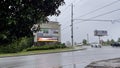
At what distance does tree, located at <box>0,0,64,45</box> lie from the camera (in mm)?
6965

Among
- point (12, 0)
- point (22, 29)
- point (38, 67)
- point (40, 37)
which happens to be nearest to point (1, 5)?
point (12, 0)

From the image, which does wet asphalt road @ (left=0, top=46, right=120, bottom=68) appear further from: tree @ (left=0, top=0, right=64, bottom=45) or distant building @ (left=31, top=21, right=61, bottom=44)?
distant building @ (left=31, top=21, right=61, bottom=44)

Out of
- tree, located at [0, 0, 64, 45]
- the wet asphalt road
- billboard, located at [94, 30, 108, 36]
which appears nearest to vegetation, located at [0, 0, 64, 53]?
tree, located at [0, 0, 64, 45]

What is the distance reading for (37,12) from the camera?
7.38m

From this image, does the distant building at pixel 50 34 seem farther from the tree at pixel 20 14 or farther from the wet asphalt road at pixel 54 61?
the tree at pixel 20 14

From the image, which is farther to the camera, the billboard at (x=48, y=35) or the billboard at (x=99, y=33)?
the billboard at (x=99, y=33)

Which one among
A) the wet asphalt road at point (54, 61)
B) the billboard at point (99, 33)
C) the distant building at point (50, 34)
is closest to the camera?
the wet asphalt road at point (54, 61)

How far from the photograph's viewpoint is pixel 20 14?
279 inches

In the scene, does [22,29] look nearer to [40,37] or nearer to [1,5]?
[1,5]

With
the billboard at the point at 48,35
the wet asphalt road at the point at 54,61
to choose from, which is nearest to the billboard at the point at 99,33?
the billboard at the point at 48,35

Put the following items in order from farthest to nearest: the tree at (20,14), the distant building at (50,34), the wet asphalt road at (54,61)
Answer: the distant building at (50,34) → the wet asphalt road at (54,61) → the tree at (20,14)

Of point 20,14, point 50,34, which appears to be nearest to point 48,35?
point 50,34

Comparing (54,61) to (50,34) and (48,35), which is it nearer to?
(48,35)

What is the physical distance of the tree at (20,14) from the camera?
22.9ft
